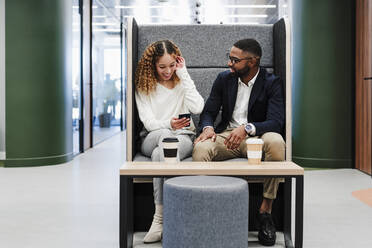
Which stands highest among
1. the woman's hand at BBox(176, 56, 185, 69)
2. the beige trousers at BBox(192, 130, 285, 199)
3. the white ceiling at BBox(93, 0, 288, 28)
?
the white ceiling at BBox(93, 0, 288, 28)

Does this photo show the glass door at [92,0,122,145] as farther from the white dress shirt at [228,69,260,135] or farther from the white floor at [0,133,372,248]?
the white dress shirt at [228,69,260,135]

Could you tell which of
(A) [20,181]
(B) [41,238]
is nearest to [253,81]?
(B) [41,238]

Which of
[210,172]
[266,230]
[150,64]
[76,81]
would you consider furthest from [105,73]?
[210,172]

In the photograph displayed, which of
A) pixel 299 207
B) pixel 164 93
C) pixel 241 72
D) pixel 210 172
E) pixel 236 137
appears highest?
pixel 241 72

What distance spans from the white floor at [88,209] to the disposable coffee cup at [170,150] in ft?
2.18

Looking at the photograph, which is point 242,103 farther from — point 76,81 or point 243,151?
point 76,81

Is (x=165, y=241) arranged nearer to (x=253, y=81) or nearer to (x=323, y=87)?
(x=253, y=81)

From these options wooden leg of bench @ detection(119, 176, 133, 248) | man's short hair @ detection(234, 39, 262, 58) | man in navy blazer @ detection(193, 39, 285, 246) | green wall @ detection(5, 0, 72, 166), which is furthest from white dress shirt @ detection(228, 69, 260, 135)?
green wall @ detection(5, 0, 72, 166)

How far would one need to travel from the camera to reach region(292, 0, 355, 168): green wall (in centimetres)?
591

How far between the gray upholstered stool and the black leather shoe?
690mm

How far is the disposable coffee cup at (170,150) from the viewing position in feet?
8.21

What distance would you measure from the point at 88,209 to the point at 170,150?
1476 millimetres

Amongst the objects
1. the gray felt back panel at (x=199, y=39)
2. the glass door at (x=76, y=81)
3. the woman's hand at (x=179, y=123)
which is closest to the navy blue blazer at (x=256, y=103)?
the woman's hand at (x=179, y=123)

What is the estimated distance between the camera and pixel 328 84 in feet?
→ 19.5
